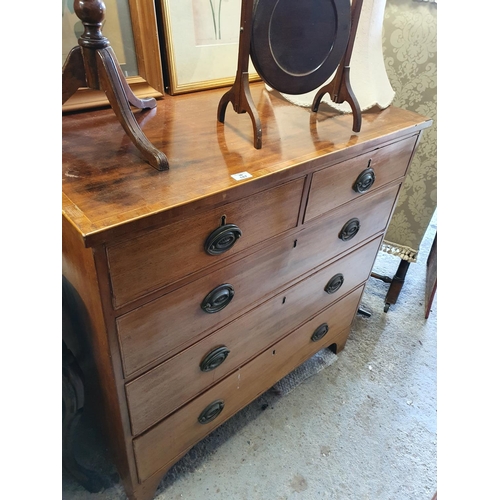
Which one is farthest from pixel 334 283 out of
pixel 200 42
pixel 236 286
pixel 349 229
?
pixel 200 42

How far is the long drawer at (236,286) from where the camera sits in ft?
2.51

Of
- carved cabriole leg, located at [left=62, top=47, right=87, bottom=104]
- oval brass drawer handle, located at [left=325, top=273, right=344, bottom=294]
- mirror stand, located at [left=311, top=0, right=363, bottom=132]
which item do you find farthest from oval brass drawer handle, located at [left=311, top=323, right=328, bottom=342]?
carved cabriole leg, located at [left=62, top=47, right=87, bottom=104]

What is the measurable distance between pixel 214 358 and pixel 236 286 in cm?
21

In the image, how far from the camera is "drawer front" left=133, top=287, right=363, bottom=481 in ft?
3.31

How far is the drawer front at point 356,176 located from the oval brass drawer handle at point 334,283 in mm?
295

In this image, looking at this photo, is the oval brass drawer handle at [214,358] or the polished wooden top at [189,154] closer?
the polished wooden top at [189,154]

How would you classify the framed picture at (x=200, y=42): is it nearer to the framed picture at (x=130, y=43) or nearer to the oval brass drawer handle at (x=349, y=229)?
the framed picture at (x=130, y=43)

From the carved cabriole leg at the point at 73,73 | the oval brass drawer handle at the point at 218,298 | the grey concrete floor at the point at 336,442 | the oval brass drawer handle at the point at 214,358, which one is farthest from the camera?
the grey concrete floor at the point at 336,442

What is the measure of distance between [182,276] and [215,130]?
0.36 meters

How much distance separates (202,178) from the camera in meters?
0.72

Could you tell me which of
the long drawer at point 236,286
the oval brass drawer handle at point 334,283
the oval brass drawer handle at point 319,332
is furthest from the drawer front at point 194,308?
the oval brass drawer handle at point 319,332

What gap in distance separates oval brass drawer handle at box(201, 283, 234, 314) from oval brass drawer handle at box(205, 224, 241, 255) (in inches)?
4.1

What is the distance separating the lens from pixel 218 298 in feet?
2.82

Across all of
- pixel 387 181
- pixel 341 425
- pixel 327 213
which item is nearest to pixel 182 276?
pixel 327 213
